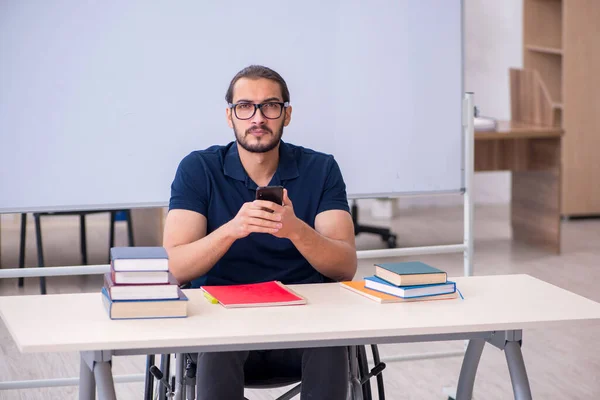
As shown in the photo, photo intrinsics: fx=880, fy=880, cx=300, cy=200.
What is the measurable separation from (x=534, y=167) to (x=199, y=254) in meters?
3.98

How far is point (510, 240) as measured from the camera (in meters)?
6.09

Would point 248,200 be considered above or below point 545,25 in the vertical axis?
below

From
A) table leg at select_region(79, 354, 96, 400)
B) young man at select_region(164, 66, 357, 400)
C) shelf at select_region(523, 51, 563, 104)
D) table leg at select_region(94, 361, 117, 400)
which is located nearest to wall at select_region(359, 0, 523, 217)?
shelf at select_region(523, 51, 563, 104)

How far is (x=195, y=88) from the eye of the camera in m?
2.87

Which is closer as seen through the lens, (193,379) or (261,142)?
(193,379)

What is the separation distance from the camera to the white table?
1668 mm

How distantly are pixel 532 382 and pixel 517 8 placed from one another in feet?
16.8

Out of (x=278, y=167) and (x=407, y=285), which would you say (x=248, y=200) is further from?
(x=407, y=285)

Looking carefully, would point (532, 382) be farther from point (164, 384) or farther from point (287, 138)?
point (164, 384)

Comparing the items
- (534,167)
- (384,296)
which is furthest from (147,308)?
(534,167)

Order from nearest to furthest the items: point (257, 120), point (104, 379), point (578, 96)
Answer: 1. point (104, 379)
2. point (257, 120)
3. point (578, 96)

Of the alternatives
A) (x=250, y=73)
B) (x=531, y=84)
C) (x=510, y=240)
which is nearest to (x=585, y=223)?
(x=510, y=240)

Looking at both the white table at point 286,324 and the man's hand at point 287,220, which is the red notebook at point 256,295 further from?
the man's hand at point 287,220

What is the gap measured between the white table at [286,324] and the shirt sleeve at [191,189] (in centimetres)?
33
